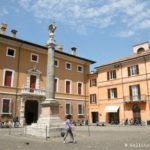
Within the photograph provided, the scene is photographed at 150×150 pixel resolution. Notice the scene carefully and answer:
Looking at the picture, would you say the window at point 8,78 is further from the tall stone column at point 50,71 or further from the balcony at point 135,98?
the balcony at point 135,98

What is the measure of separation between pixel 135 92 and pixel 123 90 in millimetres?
2204

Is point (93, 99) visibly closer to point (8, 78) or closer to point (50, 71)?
point (8, 78)

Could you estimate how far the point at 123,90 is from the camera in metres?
35.7

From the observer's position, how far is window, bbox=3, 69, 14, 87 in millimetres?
29641

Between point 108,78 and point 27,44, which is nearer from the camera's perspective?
point 27,44

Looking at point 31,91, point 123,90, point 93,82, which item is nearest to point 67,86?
point 93,82

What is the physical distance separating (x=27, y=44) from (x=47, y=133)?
64.8 ft

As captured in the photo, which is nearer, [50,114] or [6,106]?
[50,114]

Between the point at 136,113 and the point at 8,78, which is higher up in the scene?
the point at 8,78

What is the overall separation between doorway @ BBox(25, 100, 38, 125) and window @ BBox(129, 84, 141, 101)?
1453cm

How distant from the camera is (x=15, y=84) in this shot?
30.5 metres

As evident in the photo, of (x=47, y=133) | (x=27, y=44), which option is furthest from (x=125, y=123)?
(x=47, y=133)

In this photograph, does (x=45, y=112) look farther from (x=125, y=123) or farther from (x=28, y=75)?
(x=125, y=123)

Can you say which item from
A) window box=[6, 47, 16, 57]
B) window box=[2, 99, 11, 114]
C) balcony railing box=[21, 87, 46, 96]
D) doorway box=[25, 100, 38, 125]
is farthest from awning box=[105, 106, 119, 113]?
window box=[6, 47, 16, 57]
